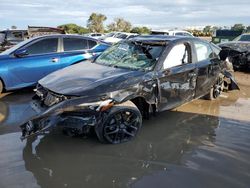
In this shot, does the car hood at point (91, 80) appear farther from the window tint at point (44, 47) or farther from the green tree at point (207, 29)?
the green tree at point (207, 29)

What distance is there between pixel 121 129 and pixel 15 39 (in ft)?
47.4

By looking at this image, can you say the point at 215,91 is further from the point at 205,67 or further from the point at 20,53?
the point at 20,53

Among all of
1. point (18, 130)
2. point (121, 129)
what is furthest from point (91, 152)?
point (18, 130)

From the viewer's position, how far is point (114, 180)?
3855 millimetres

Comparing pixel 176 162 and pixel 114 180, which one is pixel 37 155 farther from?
pixel 176 162

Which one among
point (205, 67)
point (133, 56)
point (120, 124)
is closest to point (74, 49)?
point (133, 56)

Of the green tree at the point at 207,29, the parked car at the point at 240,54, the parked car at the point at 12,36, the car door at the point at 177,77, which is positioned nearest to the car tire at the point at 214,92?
the car door at the point at 177,77

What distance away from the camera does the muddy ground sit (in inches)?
151

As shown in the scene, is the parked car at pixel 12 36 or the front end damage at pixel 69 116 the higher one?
the parked car at pixel 12 36

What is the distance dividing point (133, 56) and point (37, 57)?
326 cm

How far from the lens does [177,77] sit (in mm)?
5777

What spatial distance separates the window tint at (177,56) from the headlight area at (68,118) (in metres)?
1.71

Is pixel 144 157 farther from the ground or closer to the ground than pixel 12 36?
closer to the ground

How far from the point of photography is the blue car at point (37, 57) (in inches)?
306
